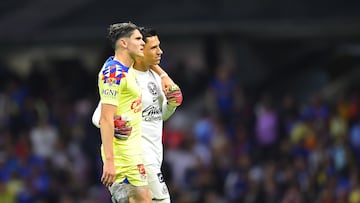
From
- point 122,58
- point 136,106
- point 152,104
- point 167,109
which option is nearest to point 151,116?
point 152,104

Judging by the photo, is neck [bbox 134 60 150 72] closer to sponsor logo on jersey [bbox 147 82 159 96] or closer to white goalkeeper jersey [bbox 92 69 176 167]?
white goalkeeper jersey [bbox 92 69 176 167]

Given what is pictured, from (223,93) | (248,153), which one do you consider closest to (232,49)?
(223,93)

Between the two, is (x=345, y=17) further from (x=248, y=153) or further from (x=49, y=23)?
(x=49, y=23)

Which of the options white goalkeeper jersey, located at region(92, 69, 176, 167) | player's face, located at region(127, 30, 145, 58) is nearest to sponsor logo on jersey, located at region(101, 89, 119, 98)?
player's face, located at region(127, 30, 145, 58)

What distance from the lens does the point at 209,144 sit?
2092 centimetres

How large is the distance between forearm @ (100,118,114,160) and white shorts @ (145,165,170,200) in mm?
826

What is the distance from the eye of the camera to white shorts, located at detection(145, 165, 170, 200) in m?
12.3

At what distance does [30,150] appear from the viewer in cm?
2259

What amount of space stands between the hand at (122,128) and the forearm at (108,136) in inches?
8.8

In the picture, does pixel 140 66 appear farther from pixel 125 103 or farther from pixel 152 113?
pixel 125 103

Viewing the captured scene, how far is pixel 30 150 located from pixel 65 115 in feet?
4.46

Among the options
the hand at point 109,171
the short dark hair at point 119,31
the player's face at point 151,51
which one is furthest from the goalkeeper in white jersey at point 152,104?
the hand at point 109,171

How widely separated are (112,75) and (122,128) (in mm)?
550

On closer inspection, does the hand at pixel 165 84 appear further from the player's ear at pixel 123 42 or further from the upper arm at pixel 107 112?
the upper arm at pixel 107 112
